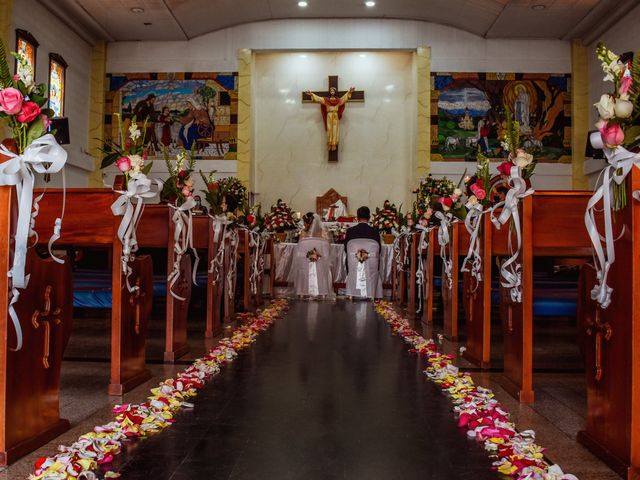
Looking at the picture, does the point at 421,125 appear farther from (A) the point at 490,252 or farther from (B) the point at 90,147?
(A) the point at 490,252

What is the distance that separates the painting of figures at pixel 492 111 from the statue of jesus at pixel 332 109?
223 cm

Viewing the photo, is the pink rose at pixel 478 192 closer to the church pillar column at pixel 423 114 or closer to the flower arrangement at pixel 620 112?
the flower arrangement at pixel 620 112

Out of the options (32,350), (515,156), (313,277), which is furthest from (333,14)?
(32,350)

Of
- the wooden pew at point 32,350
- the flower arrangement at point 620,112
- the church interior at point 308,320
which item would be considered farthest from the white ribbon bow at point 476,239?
the wooden pew at point 32,350

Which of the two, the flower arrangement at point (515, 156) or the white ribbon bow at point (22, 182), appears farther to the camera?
the flower arrangement at point (515, 156)

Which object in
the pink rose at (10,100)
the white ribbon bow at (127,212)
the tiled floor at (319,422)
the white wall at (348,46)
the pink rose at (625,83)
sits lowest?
the tiled floor at (319,422)

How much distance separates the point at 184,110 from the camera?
14.8 meters

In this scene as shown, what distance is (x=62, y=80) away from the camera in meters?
13.4

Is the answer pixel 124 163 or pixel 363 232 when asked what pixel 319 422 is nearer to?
pixel 124 163

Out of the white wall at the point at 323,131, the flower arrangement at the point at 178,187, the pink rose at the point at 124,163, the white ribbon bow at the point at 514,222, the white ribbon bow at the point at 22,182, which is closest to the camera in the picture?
the white ribbon bow at the point at 22,182

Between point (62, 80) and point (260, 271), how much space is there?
7.63 meters

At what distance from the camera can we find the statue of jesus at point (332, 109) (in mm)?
15062

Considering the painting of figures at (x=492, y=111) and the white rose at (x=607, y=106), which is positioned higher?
the painting of figures at (x=492, y=111)

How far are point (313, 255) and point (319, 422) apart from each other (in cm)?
761
